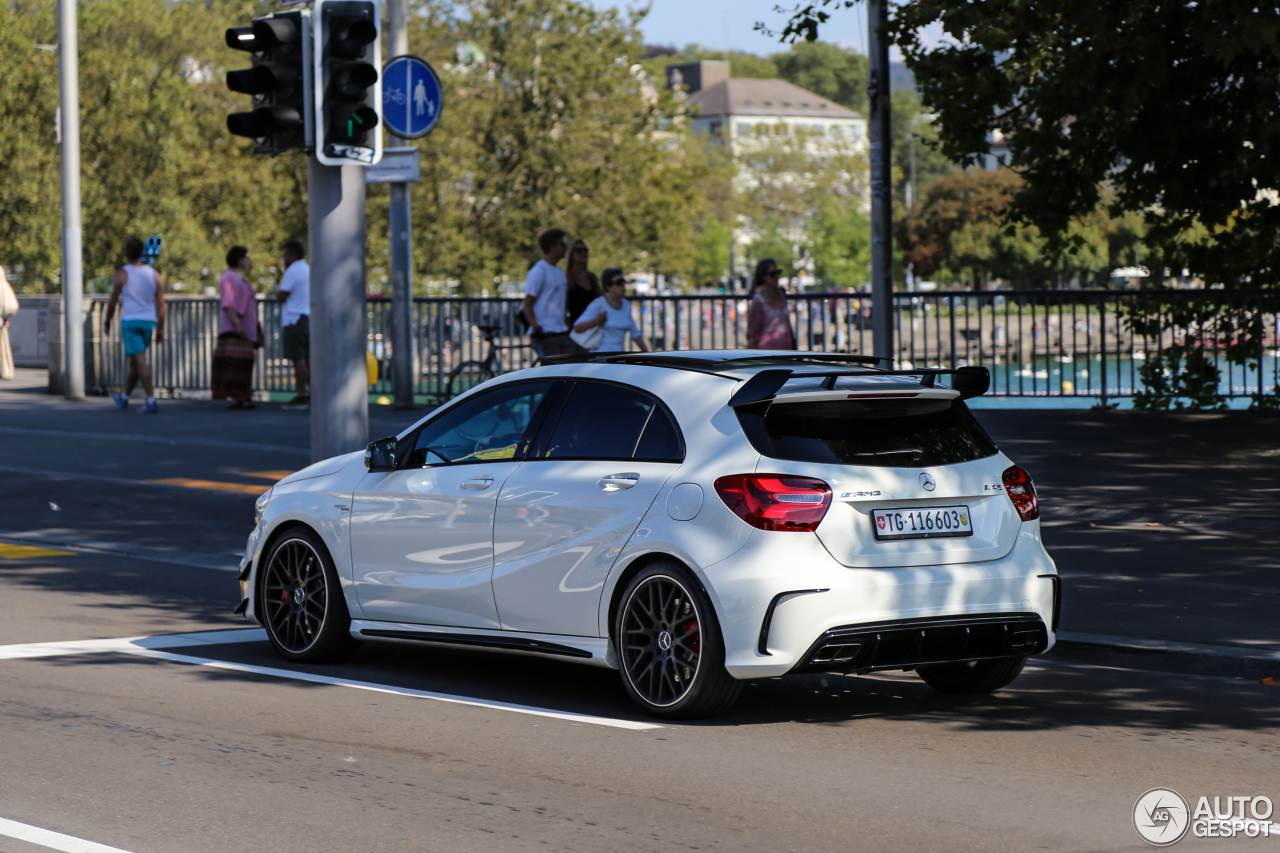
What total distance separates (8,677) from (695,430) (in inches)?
128

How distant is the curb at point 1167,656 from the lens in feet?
25.1

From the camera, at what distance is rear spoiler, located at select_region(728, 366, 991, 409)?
6664 millimetres

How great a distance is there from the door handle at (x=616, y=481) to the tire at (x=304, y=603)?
1717 mm

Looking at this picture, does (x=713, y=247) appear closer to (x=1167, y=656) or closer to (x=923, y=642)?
(x=1167, y=656)

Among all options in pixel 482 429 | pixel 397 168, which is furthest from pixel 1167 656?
pixel 397 168

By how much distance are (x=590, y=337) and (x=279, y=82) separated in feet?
14.7

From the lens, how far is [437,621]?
762cm

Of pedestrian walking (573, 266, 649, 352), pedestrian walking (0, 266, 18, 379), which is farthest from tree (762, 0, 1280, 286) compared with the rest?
pedestrian walking (0, 266, 18, 379)

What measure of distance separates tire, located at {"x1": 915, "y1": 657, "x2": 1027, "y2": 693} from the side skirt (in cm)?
147

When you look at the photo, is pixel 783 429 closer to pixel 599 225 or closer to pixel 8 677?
pixel 8 677

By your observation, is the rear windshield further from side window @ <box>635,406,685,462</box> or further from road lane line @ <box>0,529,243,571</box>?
road lane line @ <box>0,529,243,571</box>

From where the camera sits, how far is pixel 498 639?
24.1ft

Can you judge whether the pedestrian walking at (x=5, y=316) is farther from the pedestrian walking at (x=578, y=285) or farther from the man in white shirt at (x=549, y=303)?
the pedestrian walking at (x=578, y=285)

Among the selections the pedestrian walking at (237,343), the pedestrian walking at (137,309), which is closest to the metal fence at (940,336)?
the pedestrian walking at (237,343)
